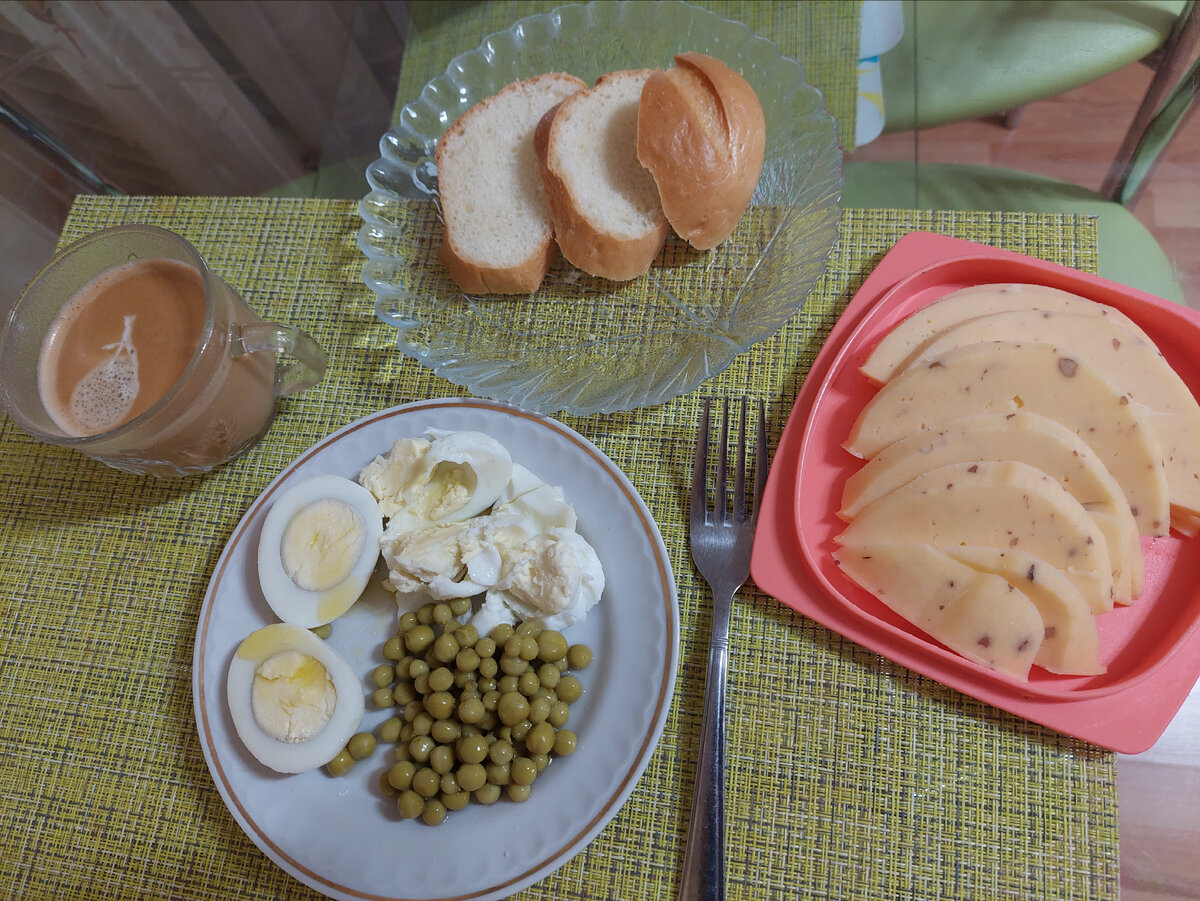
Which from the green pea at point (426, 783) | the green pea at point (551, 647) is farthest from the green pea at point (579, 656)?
the green pea at point (426, 783)

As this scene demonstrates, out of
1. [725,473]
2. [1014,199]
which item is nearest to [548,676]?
[725,473]

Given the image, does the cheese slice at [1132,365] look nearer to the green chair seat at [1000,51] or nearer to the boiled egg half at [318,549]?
the green chair seat at [1000,51]

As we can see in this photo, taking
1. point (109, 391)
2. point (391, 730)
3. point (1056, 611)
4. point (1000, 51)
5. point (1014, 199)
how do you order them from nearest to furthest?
point (1056, 611) → point (391, 730) → point (109, 391) → point (1014, 199) → point (1000, 51)

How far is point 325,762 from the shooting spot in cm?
119

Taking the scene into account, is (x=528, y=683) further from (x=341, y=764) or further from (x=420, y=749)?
(x=341, y=764)

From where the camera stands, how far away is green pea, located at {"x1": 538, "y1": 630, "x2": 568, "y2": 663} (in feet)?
3.94

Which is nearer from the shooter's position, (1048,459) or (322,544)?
(1048,459)

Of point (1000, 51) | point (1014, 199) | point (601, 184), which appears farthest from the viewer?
point (1000, 51)

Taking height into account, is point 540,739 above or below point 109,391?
below

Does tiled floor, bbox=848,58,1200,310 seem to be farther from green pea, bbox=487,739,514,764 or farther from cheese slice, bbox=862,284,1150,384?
green pea, bbox=487,739,514,764

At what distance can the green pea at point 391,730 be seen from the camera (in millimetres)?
1212

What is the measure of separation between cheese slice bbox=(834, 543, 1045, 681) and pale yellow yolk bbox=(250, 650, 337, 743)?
89cm

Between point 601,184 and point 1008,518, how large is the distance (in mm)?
944

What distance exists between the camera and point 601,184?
1.48m
